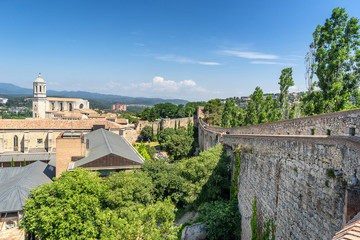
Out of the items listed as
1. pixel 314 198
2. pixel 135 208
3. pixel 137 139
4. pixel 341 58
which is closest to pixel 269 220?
pixel 314 198

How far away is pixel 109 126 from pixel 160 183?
2539cm

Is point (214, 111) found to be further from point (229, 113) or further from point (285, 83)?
point (285, 83)

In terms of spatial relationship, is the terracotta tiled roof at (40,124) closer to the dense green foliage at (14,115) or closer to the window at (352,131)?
the window at (352,131)

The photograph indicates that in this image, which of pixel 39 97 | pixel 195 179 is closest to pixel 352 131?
pixel 195 179

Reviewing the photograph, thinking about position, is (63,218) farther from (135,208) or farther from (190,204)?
(190,204)

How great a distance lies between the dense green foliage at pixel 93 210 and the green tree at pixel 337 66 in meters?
11.2

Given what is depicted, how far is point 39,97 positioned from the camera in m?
83.2

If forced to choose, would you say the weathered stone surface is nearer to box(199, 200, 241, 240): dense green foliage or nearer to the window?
box(199, 200, 241, 240): dense green foliage

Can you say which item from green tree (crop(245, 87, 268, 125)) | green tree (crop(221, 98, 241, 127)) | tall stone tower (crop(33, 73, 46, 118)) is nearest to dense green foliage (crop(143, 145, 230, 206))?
green tree (crop(245, 87, 268, 125))

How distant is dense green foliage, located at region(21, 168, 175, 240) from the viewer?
35.4 feet

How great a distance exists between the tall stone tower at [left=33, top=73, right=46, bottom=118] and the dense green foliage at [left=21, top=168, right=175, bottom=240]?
78.7m

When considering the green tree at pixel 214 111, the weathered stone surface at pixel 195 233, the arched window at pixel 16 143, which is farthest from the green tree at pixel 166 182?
the green tree at pixel 214 111

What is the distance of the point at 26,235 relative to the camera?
676 inches

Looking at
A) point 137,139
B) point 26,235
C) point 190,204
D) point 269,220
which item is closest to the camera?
point 269,220
